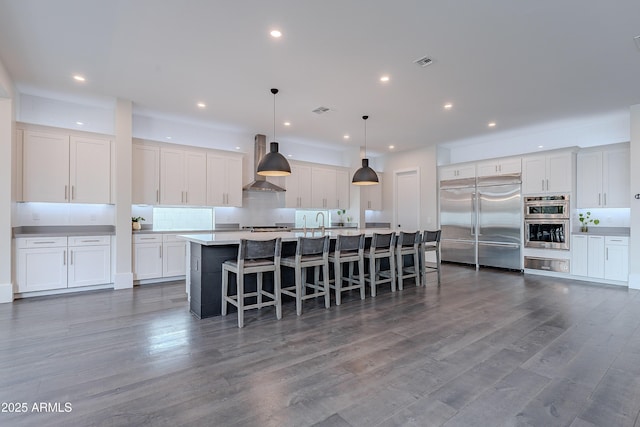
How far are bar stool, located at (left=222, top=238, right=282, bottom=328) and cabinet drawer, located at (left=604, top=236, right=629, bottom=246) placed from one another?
5.52m

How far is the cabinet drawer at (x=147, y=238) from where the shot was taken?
503 cm

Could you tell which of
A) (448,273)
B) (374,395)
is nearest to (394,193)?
(448,273)

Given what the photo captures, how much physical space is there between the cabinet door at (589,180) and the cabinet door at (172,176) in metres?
7.15

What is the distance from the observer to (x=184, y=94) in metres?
4.59

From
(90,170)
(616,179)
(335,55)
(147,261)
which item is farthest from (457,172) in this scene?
(90,170)

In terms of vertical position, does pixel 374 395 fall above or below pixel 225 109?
below

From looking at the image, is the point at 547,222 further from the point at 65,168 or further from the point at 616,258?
the point at 65,168

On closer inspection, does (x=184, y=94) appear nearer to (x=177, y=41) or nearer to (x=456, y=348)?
(x=177, y=41)

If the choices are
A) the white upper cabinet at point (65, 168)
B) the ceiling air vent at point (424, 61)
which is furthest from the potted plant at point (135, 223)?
the ceiling air vent at point (424, 61)

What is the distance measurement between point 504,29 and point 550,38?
1.79 feet

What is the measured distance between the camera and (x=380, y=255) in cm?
459

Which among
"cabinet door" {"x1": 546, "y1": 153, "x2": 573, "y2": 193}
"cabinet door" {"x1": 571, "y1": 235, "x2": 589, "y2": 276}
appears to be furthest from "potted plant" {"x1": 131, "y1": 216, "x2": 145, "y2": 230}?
"cabinet door" {"x1": 571, "y1": 235, "x2": 589, "y2": 276}

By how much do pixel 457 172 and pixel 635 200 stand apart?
3064 mm

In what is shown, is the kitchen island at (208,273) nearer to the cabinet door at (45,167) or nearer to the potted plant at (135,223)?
the potted plant at (135,223)
